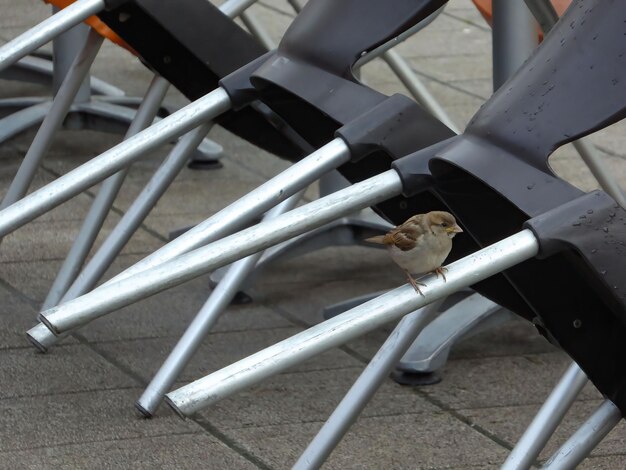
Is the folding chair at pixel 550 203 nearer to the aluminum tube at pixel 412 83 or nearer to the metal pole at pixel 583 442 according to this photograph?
the metal pole at pixel 583 442

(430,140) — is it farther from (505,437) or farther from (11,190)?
(11,190)

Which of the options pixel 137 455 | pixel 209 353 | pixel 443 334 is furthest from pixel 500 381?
pixel 137 455

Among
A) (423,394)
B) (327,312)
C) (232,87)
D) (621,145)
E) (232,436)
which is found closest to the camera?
(232,87)

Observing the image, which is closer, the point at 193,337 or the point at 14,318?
the point at 193,337

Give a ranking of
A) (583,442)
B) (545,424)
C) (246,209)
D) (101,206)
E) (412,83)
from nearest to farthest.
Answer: (583,442), (246,209), (545,424), (101,206), (412,83)

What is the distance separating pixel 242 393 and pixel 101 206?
2.71 feet

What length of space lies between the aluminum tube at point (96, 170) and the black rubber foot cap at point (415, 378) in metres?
1.37

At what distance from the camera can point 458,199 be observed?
2.90 metres

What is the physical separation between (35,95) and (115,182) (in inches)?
118

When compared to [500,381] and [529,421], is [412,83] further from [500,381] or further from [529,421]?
[529,421]

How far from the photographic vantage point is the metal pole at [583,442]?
2.83 m

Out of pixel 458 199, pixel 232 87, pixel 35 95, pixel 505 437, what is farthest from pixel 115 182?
pixel 35 95

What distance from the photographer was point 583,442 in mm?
2834

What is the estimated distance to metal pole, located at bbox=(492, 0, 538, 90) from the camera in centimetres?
444
